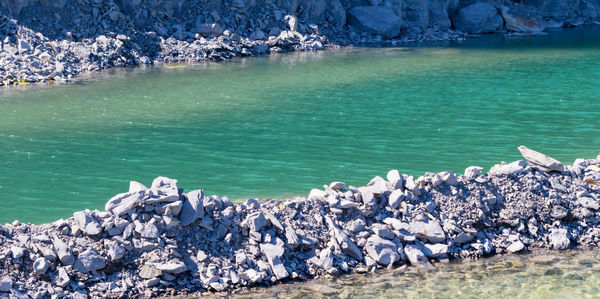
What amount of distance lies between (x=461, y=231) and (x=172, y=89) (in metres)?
19.1

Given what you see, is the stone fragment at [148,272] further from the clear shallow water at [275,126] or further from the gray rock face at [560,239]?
the gray rock face at [560,239]

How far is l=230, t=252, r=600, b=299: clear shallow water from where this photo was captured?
10109 mm

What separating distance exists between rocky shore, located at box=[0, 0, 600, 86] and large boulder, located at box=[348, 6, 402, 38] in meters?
0.08

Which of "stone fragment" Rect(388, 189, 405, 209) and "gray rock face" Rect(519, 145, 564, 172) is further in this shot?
"gray rock face" Rect(519, 145, 564, 172)

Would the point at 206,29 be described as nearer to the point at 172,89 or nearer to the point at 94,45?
the point at 94,45

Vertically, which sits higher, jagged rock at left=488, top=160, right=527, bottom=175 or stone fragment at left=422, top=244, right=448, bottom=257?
jagged rock at left=488, top=160, right=527, bottom=175

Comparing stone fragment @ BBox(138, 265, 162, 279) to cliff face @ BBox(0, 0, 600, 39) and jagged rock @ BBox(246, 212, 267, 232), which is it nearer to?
jagged rock @ BBox(246, 212, 267, 232)

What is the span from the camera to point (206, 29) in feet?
136

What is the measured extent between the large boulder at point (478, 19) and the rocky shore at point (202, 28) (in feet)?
0.28

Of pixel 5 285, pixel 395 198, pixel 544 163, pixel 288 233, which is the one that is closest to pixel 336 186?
pixel 395 198

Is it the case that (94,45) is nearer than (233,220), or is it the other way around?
(233,220)

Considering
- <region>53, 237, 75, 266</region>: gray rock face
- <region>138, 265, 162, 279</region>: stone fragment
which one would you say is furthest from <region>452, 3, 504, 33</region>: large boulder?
<region>53, 237, 75, 266</region>: gray rock face

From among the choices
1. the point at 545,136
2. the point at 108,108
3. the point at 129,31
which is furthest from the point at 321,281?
the point at 129,31

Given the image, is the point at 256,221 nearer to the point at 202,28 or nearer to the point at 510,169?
the point at 510,169
